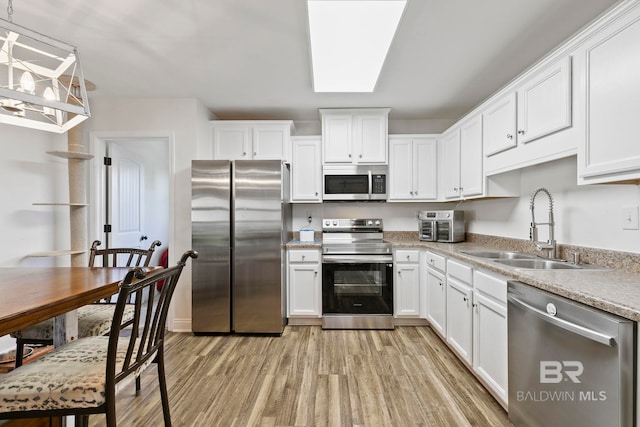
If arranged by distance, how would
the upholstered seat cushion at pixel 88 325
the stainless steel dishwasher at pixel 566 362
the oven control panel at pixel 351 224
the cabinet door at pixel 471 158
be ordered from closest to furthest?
the stainless steel dishwasher at pixel 566 362 < the upholstered seat cushion at pixel 88 325 < the cabinet door at pixel 471 158 < the oven control panel at pixel 351 224

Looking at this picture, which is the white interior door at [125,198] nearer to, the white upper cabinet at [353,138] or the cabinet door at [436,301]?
the white upper cabinet at [353,138]

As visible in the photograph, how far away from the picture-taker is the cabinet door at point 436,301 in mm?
2744

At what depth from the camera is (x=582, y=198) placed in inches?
78.1

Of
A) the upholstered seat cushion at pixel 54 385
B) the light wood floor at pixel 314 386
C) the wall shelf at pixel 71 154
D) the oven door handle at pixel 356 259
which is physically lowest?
the light wood floor at pixel 314 386

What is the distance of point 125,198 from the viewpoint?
3.74 metres

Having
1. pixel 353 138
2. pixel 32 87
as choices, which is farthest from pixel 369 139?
pixel 32 87

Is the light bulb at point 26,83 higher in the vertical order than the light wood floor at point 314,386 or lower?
higher

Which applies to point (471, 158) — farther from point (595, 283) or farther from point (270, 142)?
point (270, 142)

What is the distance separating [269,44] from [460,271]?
2.23m

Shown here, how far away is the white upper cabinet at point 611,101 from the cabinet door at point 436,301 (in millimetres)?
1511

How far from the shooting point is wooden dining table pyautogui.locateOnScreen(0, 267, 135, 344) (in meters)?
1.07

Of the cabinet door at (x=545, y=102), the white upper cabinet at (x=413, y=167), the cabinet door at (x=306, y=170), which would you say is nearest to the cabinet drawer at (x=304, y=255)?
the cabinet door at (x=306, y=170)

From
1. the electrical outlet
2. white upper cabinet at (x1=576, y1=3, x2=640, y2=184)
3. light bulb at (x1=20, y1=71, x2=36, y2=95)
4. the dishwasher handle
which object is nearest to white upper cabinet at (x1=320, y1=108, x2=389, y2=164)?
white upper cabinet at (x1=576, y1=3, x2=640, y2=184)

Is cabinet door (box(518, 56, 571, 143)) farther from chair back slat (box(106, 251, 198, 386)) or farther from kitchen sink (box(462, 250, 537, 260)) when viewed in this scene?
chair back slat (box(106, 251, 198, 386))
